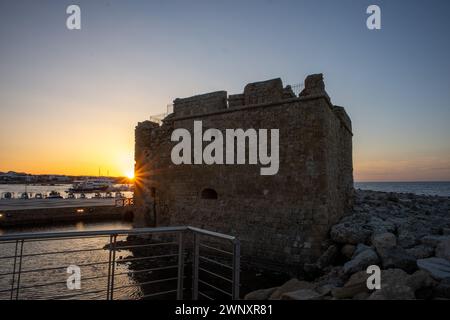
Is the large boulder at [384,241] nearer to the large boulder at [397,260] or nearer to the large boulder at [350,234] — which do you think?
the large boulder at [397,260]

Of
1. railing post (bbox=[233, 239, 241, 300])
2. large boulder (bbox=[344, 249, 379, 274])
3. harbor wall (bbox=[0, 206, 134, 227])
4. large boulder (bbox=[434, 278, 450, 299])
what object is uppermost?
railing post (bbox=[233, 239, 241, 300])

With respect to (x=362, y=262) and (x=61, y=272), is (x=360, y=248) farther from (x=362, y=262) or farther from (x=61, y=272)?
(x=61, y=272)

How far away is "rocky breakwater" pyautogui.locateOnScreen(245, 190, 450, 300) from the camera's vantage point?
4.96 metres

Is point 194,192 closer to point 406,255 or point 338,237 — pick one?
point 338,237

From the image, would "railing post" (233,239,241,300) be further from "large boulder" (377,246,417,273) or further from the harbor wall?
the harbor wall

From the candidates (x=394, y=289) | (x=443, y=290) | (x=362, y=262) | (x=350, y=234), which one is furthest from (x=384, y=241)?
(x=394, y=289)

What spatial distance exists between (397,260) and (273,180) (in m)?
4.38

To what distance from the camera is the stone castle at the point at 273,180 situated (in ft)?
30.0

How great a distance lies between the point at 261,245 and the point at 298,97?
196 inches

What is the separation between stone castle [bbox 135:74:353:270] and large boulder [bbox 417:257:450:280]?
3043 mm

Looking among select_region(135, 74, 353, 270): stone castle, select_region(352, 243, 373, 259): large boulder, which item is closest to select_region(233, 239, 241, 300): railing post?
select_region(352, 243, 373, 259): large boulder

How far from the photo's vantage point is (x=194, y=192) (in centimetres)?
1224

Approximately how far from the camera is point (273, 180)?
997 cm
